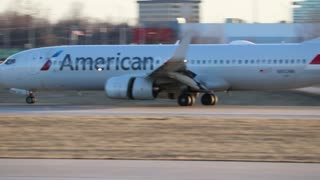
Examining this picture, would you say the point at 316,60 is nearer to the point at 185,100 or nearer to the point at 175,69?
the point at 185,100

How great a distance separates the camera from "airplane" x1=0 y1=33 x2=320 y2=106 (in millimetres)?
24453

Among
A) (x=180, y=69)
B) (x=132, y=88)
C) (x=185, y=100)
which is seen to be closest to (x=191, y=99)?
(x=185, y=100)

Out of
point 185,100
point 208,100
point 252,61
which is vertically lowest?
point 208,100

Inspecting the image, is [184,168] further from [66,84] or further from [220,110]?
[66,84]

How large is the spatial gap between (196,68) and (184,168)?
15300mm

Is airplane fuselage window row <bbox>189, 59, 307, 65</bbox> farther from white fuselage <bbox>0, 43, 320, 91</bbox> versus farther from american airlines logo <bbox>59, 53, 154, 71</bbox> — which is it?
american airlines logo <bbox>59, 53, 154, 71</bbox>

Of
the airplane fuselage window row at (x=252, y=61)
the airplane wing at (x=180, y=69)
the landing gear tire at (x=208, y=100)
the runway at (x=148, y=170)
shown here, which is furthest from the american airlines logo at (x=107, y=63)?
the runway at (x=148, y=170)

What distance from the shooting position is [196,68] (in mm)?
25328

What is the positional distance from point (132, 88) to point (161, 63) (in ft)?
6.19

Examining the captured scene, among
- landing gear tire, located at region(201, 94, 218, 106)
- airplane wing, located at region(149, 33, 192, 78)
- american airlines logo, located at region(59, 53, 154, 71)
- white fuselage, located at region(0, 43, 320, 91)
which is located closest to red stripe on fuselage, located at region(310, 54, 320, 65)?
white fuselage, located at region(0, 43, 320, 91)

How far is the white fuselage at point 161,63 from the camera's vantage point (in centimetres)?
2473

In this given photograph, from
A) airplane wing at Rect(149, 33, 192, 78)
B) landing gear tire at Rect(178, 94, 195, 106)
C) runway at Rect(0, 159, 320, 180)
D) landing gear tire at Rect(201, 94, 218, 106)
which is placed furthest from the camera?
landing gear tire at Rect(201, 94, 218, 106)

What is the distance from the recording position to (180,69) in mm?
24391

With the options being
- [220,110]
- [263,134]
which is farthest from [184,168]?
[220,110]
